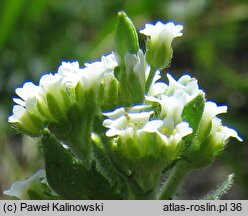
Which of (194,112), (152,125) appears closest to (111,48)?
(194,112)

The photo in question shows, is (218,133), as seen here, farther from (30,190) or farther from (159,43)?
(30,190)

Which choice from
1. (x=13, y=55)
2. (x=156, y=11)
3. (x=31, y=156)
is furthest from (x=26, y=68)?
(x=156, y=11)

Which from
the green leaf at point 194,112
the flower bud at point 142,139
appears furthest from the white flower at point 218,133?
the flower bud at point 142,139

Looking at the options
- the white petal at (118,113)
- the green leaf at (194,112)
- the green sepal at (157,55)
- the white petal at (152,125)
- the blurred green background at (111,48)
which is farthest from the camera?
the blurred green background at (111,48)

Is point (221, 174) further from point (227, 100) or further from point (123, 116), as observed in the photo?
point (123, 116)

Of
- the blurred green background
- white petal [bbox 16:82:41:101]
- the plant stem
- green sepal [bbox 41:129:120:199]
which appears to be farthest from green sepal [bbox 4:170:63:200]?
the blurred green background

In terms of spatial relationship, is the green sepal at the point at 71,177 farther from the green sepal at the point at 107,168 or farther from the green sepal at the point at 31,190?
the green sepal at the point at 31,190
